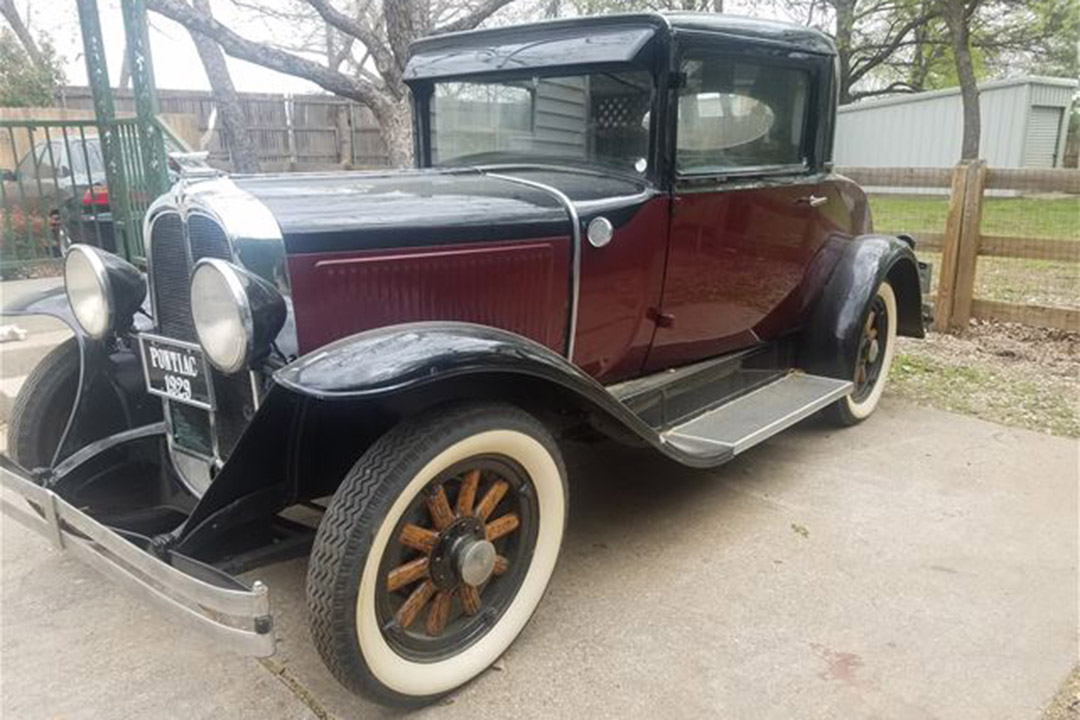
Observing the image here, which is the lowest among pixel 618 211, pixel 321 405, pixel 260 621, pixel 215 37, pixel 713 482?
pixel 713 482

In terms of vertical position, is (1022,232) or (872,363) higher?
(1022,232)

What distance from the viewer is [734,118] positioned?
3.36 metres

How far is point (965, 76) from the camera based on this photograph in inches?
620

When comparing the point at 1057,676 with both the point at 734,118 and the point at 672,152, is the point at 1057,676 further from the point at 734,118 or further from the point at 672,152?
the point at 734,118

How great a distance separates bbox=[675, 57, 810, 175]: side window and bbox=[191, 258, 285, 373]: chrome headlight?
1.64 m

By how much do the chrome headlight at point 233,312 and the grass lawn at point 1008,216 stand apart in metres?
6.34

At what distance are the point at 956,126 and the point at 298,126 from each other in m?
13.5

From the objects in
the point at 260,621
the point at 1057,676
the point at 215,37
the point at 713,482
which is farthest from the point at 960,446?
the point at 215,37

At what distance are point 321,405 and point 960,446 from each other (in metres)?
3.17

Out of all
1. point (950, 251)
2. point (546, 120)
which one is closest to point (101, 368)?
point (546, 120)

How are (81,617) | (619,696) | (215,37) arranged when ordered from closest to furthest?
1. (619,696)
2. (81,617)
3. (215,37)

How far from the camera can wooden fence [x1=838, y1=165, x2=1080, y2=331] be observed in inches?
219

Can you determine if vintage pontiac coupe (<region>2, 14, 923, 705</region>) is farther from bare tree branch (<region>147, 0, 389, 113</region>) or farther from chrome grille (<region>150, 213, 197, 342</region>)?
bare tree branch (<region>147, 0, 389, 113</region>)

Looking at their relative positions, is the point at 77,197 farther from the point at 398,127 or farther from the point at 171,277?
the point at 171,277
